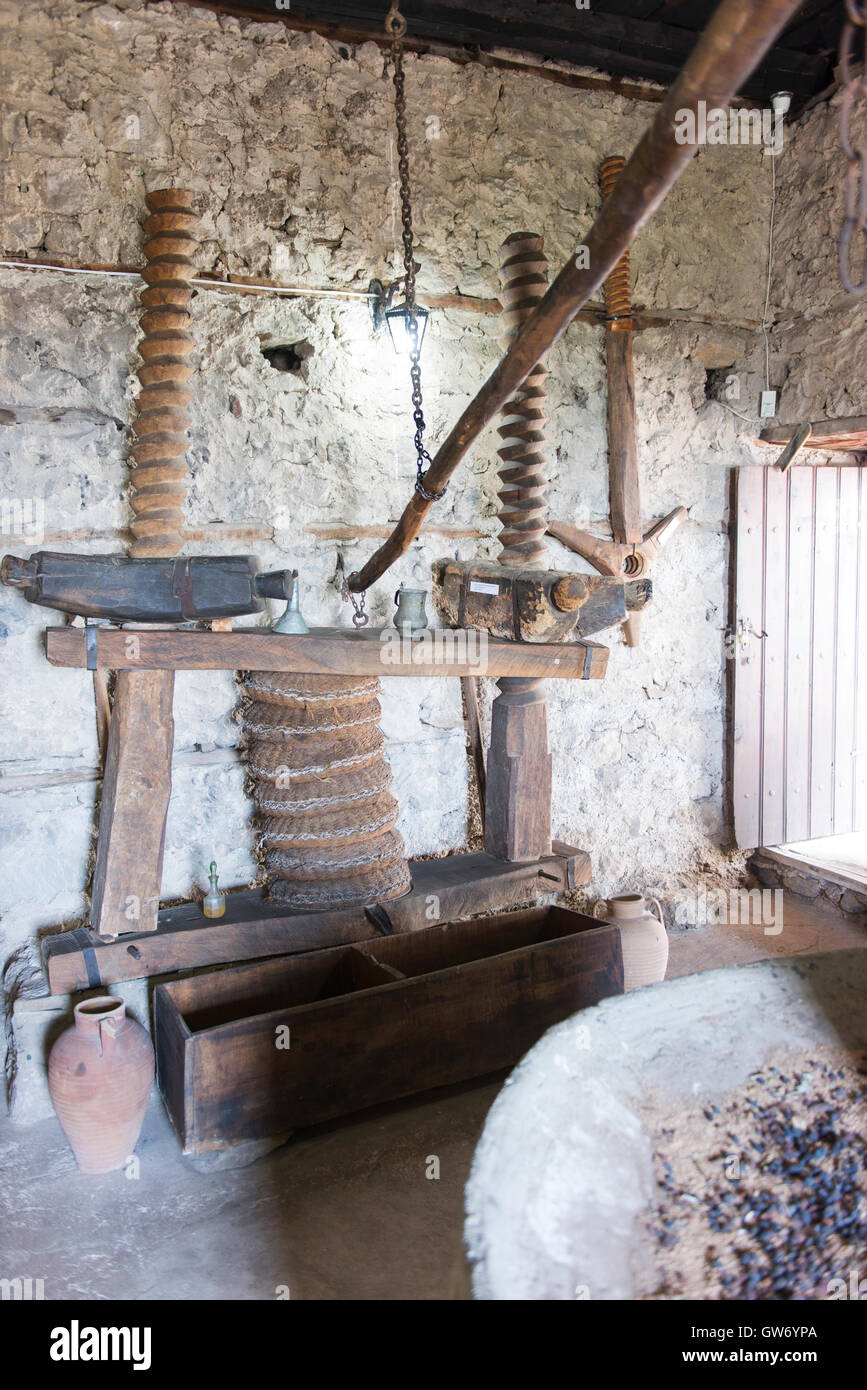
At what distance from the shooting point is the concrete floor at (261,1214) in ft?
7.37

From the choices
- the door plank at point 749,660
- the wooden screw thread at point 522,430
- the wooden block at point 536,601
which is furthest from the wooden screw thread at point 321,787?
the door plank at point 749,660

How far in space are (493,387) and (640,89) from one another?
248cm

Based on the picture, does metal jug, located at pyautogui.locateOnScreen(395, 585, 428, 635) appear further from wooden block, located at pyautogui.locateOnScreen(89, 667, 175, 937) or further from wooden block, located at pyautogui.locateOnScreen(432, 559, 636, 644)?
wooden block, located at pyautogui.locateOnScreen(89, 667, 175, 937)

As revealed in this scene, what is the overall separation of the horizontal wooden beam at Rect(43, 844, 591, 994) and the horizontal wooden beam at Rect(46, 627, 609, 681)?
0.78 metres

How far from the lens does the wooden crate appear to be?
8.39 ft

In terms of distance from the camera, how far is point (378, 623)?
3625 millimetres

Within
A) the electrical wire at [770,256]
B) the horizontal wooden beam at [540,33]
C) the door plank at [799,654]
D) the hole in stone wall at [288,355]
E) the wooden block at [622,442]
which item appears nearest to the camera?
the horizontal wooden beam at [540,33]

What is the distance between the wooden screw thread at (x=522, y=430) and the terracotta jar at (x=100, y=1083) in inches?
79.4

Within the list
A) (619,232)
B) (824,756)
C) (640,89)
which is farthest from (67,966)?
(640,89)

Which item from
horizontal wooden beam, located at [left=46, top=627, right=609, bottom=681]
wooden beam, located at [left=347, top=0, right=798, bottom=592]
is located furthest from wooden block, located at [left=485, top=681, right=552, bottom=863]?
wooden beam, located at [left=347, top=0, right=798, bottom=592]

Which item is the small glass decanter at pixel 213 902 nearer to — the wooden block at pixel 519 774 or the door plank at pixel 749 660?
the wooden block at pixel 519 774

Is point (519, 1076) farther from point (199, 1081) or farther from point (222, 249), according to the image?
point (222, 249)

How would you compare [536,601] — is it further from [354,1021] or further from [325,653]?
[354,1021]

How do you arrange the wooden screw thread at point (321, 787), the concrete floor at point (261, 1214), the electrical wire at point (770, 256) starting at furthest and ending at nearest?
the electrical wire at point (770, 256) → the wooden screw thread at point (321, 787) → the concrete floor at point (261, 1214)
